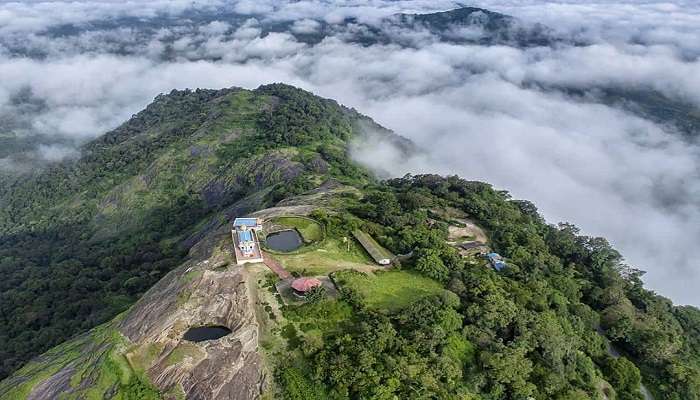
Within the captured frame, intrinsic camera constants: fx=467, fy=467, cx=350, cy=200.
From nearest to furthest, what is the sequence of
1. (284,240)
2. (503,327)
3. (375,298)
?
(503,327)
(375,298)
(284,240)

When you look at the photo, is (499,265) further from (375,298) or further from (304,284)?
(304,284)

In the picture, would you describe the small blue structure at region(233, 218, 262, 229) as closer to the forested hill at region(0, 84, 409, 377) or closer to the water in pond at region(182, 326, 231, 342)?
the water in pond at region(182, 326, 231, 342)

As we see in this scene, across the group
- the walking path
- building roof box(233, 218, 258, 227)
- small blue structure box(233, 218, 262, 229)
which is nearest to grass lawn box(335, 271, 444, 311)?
the walking path

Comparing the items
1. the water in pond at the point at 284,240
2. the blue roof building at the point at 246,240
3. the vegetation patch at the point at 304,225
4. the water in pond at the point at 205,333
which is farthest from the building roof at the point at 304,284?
the vegetation patch at the point at 304,225

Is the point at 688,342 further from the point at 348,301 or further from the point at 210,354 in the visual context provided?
the point at 210,354

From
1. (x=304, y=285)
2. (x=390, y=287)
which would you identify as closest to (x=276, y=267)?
(x=304, y=285)

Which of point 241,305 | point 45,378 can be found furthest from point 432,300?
point 45,378
